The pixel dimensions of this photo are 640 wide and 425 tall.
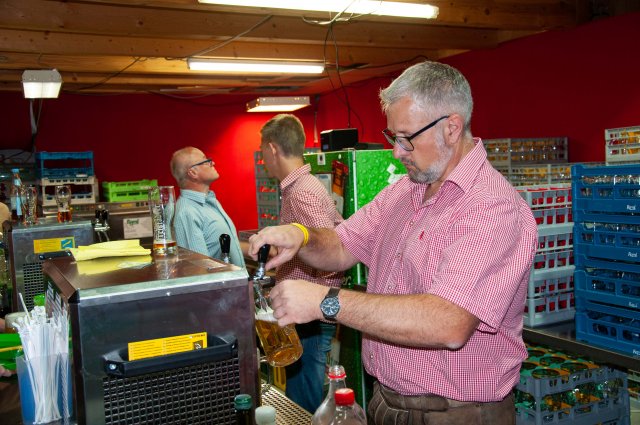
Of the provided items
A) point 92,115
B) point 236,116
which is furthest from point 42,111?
point 236,116

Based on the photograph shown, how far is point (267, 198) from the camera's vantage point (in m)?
5.79

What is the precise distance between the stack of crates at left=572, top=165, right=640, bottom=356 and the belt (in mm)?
1404

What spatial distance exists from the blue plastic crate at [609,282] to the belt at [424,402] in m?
Result: 1.43

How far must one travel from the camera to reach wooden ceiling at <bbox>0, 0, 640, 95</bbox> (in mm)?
5465

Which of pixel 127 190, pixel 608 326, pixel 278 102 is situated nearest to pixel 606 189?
pixel 608 326

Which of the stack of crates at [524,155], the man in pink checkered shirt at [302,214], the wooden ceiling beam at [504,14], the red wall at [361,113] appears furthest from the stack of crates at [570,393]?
the wooden ceiling beam at [504,14]

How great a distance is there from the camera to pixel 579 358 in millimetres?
3816

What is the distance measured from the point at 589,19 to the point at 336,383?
6585 mm

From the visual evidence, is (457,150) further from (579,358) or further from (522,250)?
(579,358)

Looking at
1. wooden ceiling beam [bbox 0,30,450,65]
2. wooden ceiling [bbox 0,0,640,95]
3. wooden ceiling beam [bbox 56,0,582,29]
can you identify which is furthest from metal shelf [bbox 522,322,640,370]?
wooden ceiling beam [bbox 0,30,450,65]

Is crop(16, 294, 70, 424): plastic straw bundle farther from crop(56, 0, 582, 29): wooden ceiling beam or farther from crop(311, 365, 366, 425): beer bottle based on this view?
crop(56, 0, 582, 29): wooden ceiling beam

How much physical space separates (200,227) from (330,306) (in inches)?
110

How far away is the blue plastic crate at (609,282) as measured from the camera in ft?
9.83

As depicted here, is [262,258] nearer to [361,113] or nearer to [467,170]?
[467,170]
